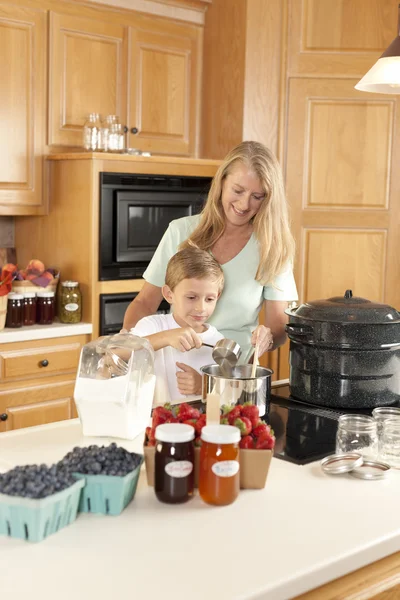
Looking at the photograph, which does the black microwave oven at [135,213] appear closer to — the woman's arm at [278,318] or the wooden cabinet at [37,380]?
the wooden cabinet at [37,380]

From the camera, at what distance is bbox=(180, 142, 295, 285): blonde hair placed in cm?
230

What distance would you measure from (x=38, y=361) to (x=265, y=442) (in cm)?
201

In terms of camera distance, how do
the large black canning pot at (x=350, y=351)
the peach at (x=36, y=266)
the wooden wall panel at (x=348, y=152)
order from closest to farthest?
1. the large black canning pot at (x=350, y=351)
2. the peach at (x=36, y=266)
3. the wooden wall panel at (x=348, y=152)

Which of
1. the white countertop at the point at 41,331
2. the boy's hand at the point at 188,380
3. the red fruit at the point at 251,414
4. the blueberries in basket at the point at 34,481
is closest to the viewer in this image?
the blueberries in basket at the point at 34,481

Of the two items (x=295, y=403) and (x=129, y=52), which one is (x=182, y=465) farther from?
(x=129, y=52)

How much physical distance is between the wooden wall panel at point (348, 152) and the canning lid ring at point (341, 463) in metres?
2.49

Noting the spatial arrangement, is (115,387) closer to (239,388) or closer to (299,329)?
(239,388)

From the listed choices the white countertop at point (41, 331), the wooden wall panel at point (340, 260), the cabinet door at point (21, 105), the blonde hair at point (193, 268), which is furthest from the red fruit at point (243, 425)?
the wooden wall panel at point (340, 260)

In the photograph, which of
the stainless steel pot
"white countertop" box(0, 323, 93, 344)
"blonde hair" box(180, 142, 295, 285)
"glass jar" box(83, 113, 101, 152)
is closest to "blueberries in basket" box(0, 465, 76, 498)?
the stainless steel pot

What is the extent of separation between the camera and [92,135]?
352 cm

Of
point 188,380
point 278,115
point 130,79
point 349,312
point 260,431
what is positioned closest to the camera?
point 260,431

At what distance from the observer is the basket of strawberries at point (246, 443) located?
1.39 meters

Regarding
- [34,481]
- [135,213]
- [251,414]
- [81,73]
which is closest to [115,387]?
[251,414]

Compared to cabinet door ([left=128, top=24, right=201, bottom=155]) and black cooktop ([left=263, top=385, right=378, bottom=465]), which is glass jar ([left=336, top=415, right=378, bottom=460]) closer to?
black cooktop ([left=263, top=385, right=378, bottom=465])
